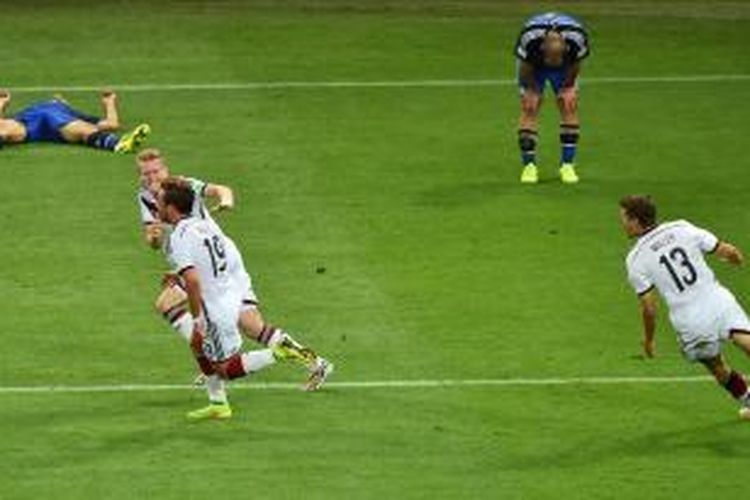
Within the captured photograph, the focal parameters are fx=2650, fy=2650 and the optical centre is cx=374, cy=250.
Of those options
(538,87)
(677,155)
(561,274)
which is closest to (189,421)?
(561,274)

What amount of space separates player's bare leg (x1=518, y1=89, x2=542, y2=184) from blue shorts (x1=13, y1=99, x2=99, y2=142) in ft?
17.5

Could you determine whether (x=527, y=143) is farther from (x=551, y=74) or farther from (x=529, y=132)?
(x=551, y=74)

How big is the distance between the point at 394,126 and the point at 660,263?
11742 millimetres

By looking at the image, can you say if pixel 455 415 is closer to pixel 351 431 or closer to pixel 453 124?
pixel 351 431

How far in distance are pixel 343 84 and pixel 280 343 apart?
12918mm

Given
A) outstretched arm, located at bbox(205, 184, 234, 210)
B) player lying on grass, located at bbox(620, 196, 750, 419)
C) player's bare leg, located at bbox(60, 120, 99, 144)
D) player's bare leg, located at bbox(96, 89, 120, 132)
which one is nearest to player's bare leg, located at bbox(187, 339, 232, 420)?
outstretched arm, located at bbox(205, 184, 234, 210)

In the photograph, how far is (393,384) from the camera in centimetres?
2277

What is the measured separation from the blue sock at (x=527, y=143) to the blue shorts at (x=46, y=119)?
533 cm

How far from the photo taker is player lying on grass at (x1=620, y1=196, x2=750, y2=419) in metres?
21.0

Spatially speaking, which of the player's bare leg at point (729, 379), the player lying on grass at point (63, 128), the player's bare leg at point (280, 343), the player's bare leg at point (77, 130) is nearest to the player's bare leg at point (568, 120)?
the player lying on grass at point (63, 128)

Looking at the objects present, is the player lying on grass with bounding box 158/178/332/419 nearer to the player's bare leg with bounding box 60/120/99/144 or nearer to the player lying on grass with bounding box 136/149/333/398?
the player lying on grass with bounding box 136/149/333/398

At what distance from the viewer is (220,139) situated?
104ft

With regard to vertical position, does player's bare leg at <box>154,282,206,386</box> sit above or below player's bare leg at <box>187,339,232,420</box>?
above

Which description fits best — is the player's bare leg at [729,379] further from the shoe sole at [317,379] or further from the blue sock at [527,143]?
the blue sock at [527,143]
